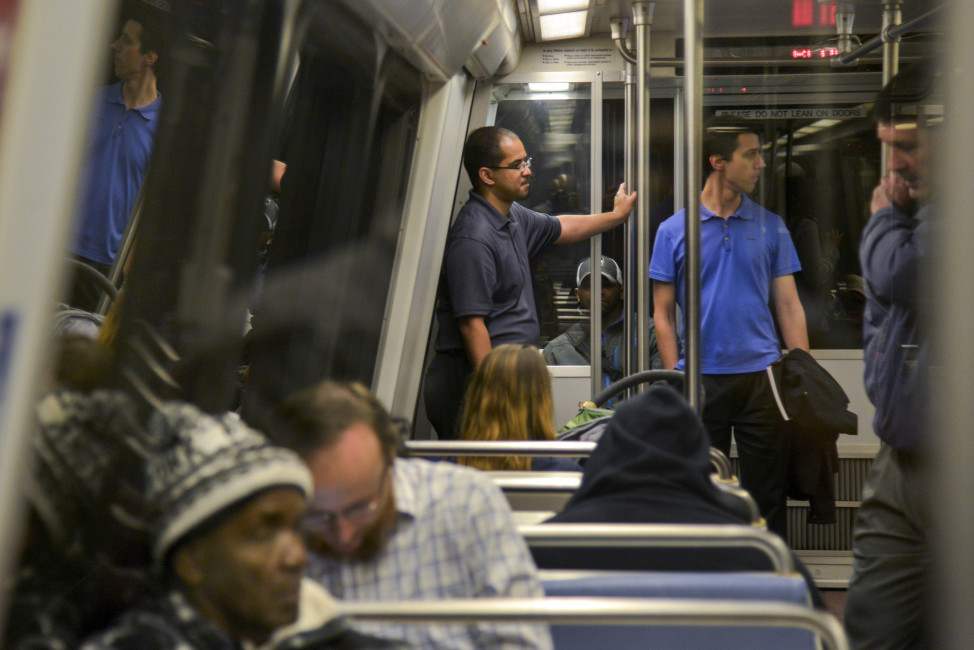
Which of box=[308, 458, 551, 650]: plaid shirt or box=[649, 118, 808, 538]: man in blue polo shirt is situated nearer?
box=[308, 458, 551, 650]: plaid shirt

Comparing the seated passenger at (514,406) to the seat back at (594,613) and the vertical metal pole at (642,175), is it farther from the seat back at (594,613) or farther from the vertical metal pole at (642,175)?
the seat back at (594,613)

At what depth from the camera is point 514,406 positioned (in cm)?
262

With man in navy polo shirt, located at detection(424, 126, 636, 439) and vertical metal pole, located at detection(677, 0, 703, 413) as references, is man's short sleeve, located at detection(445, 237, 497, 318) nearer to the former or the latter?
man in navy polo shirt, located at detection(424, 126, 636, 439)

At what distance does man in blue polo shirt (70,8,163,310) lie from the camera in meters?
1.26

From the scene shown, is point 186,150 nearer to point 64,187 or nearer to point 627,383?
point 64,187

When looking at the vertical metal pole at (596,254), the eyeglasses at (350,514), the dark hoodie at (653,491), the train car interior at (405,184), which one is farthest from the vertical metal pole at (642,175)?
the eyeglasses at (350,514)

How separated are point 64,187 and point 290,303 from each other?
1.38 m

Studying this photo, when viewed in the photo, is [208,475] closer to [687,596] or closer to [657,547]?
[687,596]

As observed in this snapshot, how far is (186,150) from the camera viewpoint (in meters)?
1.75

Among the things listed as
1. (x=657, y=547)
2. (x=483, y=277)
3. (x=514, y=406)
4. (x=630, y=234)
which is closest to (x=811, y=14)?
(x=630, y=234)

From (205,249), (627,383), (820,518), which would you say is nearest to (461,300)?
(627,383)

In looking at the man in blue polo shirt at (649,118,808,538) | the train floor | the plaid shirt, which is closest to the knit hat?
the plaid shirt

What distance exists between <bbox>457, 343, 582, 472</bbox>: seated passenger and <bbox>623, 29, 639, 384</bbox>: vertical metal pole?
4.92ft

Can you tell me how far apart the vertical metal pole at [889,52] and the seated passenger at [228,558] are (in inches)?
42.9
